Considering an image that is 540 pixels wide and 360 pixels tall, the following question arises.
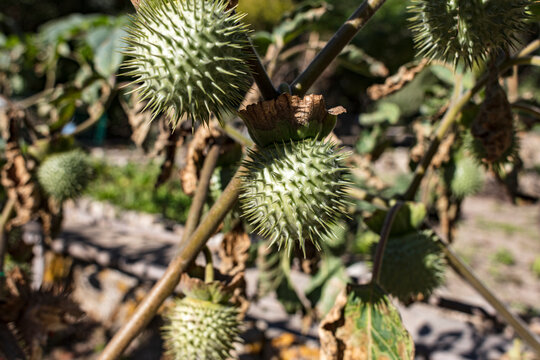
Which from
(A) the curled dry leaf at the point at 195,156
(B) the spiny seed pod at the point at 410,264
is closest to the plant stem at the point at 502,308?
(B) the spiny seed pod at the point at 410,264

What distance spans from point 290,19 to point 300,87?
1.23 metres

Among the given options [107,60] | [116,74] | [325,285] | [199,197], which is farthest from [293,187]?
[325,285]

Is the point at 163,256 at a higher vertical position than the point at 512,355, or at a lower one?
lower

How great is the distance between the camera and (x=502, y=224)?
7027mm

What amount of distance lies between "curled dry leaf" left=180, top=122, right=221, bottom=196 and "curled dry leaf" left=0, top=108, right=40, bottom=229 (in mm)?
782

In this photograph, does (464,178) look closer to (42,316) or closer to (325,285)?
(325,285)

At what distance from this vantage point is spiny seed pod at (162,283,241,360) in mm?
1013

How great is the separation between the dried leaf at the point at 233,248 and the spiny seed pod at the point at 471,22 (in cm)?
72

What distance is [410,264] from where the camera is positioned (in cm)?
118

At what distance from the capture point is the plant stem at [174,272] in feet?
2.48

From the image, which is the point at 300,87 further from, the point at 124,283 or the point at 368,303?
the point at 124,283

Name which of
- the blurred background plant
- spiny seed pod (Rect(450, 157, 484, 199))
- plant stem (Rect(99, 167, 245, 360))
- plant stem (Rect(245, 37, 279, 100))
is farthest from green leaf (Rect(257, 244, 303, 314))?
plant stem (Rect(245, 37, 279, 100))

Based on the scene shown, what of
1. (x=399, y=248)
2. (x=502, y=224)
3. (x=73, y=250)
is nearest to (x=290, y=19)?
(x=399, y=248)

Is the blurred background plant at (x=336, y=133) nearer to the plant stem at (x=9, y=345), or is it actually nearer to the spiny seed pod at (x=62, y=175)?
the spiny seed pod at (x=62, y=175)
